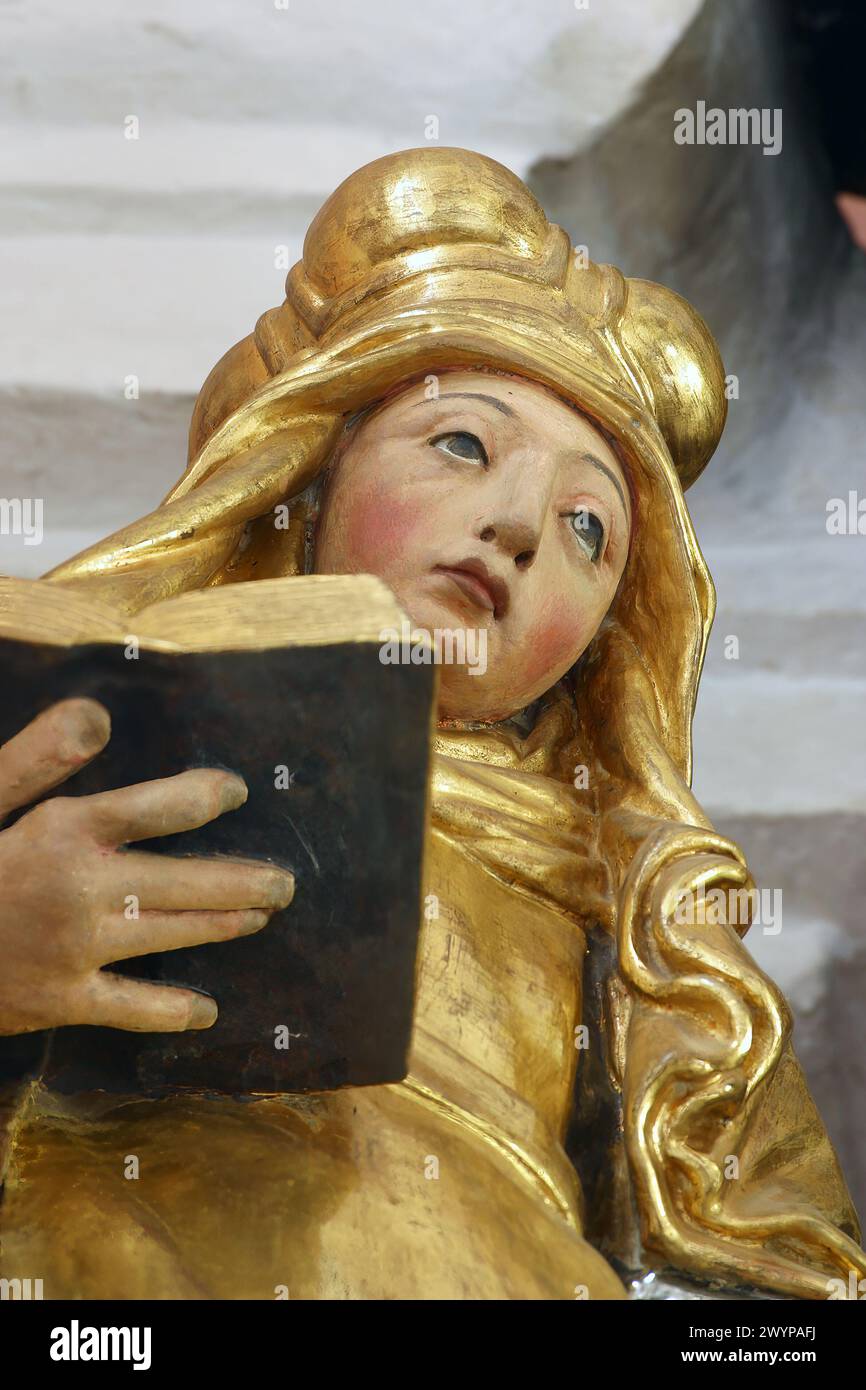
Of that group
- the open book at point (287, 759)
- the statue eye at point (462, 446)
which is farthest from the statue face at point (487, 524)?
the open book at point (287, 759)

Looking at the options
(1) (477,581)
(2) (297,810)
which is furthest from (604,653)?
(2) (297,810)

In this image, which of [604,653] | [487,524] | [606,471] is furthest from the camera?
[604,653]

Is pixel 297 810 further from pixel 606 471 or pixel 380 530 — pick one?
pixel 606 471

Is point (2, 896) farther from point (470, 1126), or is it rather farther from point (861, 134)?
point (861, 134)

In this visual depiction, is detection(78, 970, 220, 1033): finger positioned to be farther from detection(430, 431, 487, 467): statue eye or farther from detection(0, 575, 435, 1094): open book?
detection(430, 431, 487, 467): statue eye

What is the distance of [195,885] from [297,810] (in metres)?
0.08

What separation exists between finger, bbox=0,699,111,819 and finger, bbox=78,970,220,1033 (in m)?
0.14

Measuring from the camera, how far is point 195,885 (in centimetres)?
130

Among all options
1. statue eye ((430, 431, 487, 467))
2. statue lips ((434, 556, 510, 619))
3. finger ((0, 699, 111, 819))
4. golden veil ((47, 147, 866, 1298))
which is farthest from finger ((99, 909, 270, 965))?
statue eye ((430, 431, 487, 467))

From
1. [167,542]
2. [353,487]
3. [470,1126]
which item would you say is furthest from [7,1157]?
[353,487]

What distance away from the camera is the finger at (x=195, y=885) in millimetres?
1296

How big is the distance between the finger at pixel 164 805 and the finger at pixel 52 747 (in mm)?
32

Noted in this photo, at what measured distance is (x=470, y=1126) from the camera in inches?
58.6

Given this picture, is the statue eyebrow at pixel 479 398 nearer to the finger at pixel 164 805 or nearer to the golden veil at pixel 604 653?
the golden veil at pixel 604 653
